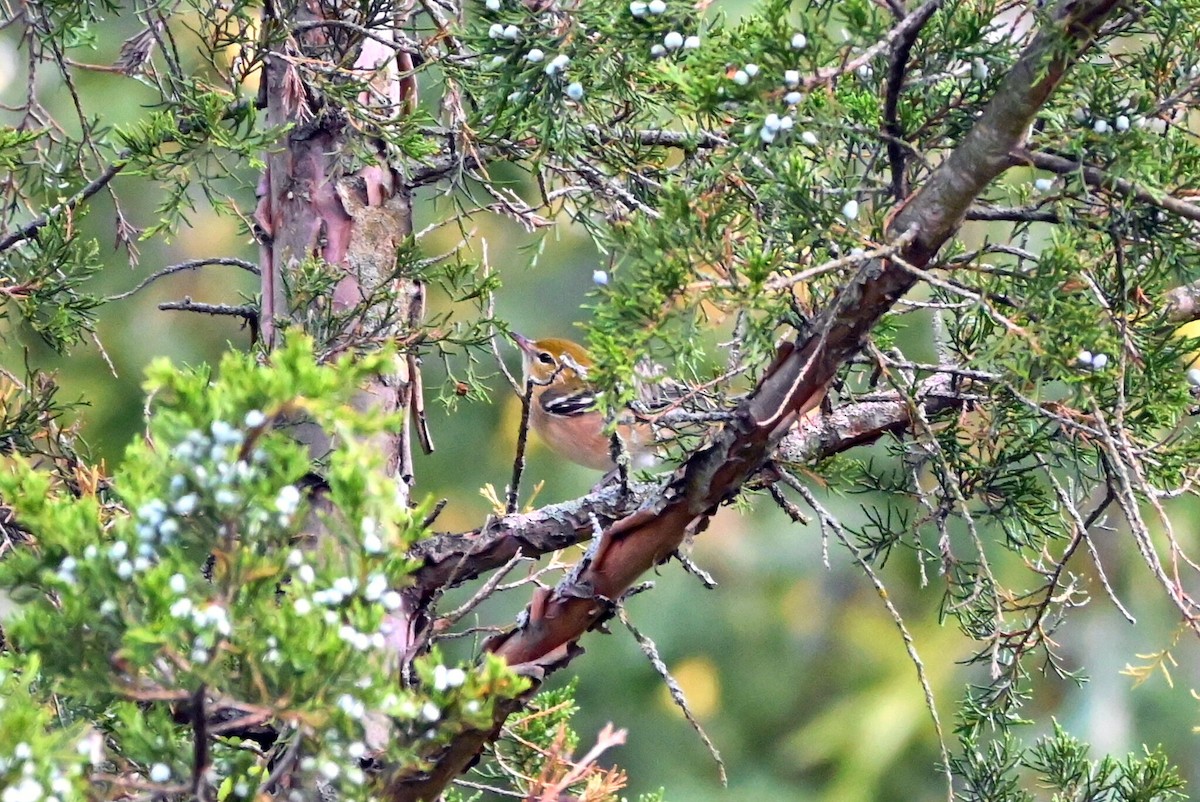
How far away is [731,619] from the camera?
29.4 ft

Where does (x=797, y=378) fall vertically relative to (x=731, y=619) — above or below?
below

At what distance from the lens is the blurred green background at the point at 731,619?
309 inches

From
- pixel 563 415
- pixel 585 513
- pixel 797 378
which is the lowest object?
pixel 797 378

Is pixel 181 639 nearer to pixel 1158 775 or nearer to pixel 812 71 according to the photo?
pixel 812 71

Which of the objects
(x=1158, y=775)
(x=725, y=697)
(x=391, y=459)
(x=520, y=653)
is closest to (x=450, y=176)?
(x=391, y=459)

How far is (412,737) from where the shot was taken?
1.51 m

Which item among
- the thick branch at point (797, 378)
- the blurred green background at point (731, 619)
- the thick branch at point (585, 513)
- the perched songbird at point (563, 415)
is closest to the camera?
the thick branch at point (797, 378)

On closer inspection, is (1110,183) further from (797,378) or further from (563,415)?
(563,415)

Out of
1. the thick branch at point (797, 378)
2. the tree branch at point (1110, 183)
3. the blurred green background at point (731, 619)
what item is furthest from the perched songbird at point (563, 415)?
the blurred green background at point (731, 619)

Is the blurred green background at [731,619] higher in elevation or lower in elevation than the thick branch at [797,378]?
higher

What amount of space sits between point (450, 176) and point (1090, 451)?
1.43 metres

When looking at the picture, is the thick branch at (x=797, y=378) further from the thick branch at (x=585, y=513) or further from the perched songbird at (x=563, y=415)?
the perched songbird at (x=563, y=415)

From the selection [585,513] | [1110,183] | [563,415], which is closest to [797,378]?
[1110,183]

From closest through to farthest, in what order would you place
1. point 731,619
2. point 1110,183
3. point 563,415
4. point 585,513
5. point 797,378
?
point 1110,183 < point 797,378 < point 585,513 < point 563,415 < point 731,619
